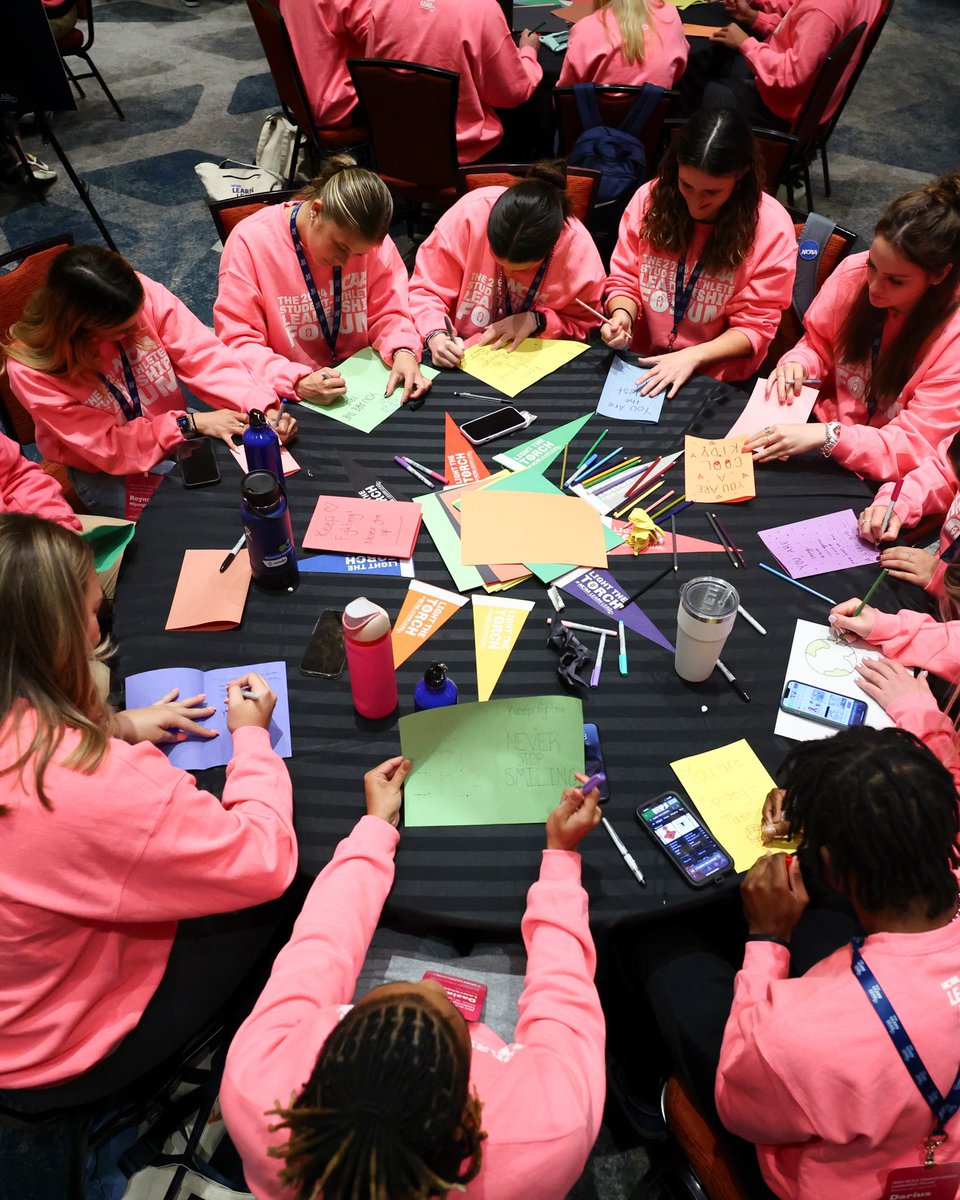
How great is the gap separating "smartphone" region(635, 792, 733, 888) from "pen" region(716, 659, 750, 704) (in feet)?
0.84

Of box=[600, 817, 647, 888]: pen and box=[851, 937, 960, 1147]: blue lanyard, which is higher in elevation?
box=[600, 817, 647, 888]: pen

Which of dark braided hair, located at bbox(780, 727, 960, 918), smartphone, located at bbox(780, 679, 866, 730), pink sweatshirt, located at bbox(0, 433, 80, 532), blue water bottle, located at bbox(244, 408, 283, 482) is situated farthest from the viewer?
pink sweatshirt, located at bbox(0, 433, 80, 532)

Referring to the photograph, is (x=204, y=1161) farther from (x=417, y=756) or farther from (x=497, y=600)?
(x=497, y=600)

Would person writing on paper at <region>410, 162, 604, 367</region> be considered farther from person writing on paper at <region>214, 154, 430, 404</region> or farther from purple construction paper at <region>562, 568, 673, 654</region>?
purple construction paper at <region>562, 568, 673, 654</region>

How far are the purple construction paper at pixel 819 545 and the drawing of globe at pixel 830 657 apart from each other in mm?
180

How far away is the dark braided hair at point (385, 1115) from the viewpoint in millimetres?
923

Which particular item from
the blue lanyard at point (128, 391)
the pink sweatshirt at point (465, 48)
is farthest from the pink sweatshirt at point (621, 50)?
the blue lanyard at point (128, 391)

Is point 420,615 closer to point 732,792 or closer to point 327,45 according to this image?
point 732,792

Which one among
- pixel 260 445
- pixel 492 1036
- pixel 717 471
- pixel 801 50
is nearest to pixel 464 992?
pixel 492 1036

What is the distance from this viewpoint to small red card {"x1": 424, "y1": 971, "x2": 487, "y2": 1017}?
4.53ft

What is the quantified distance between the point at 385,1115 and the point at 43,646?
33.2 inches

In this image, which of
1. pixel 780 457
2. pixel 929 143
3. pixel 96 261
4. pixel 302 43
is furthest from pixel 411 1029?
pixel 929 143

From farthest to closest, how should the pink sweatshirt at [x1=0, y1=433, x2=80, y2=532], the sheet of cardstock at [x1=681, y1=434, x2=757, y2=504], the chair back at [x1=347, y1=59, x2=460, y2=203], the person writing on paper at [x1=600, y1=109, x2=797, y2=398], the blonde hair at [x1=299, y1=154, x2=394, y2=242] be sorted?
the chair back at [x1=347, y1=59, x2=460, y2=203] < the person writing on paper at [x1=600, y1=109, x2=797, y2=398] < the blonde hair at [x1=299, y1=154, x2=394, y2=242] < the pink sweatshirt at [x1=0, y1=433, x2=80, y2=532] < the sheet of cardstock at [x1=681, y1=434, x2=757, y2=504]

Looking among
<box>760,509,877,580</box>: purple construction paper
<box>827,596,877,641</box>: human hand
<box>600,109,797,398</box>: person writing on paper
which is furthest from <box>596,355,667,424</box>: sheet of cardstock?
<box>827,596,877,641</box>: human hand
